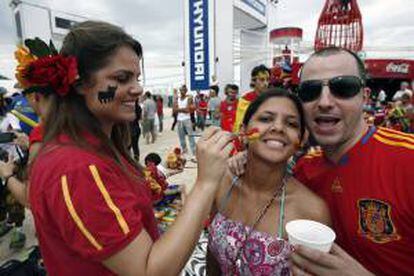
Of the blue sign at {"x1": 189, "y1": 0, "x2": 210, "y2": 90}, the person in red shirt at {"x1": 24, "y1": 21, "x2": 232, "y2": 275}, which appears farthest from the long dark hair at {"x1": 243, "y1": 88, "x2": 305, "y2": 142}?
the blue sign at {"x1": 189, "y1": 0, "x2": 210, "y2": 90}

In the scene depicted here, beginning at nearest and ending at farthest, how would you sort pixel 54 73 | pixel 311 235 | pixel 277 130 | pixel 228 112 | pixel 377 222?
pixel 54 73
pixel 311 235
pixel 377 222
pixel 277 130
pixel 228 112

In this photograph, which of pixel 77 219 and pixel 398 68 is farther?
pixel 398 68

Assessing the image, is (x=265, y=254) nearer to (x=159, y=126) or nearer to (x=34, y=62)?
(x=34, y=62)

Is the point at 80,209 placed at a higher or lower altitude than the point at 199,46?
lower

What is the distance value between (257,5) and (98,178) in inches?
854

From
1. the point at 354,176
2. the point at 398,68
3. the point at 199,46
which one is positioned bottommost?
the point at 354,176

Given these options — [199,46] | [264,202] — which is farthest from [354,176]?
[199,46]

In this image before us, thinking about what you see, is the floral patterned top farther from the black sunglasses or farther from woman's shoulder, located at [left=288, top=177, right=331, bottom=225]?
the black sunglasses

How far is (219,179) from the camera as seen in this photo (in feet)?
4.18

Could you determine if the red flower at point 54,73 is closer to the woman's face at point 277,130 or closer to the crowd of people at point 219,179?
the crowd of people at point 219,179

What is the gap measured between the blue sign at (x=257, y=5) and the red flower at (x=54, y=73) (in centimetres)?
1830

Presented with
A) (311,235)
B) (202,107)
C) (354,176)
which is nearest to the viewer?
(311,235)

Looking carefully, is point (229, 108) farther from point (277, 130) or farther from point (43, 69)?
point (43, 69)

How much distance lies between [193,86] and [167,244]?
1516cm
